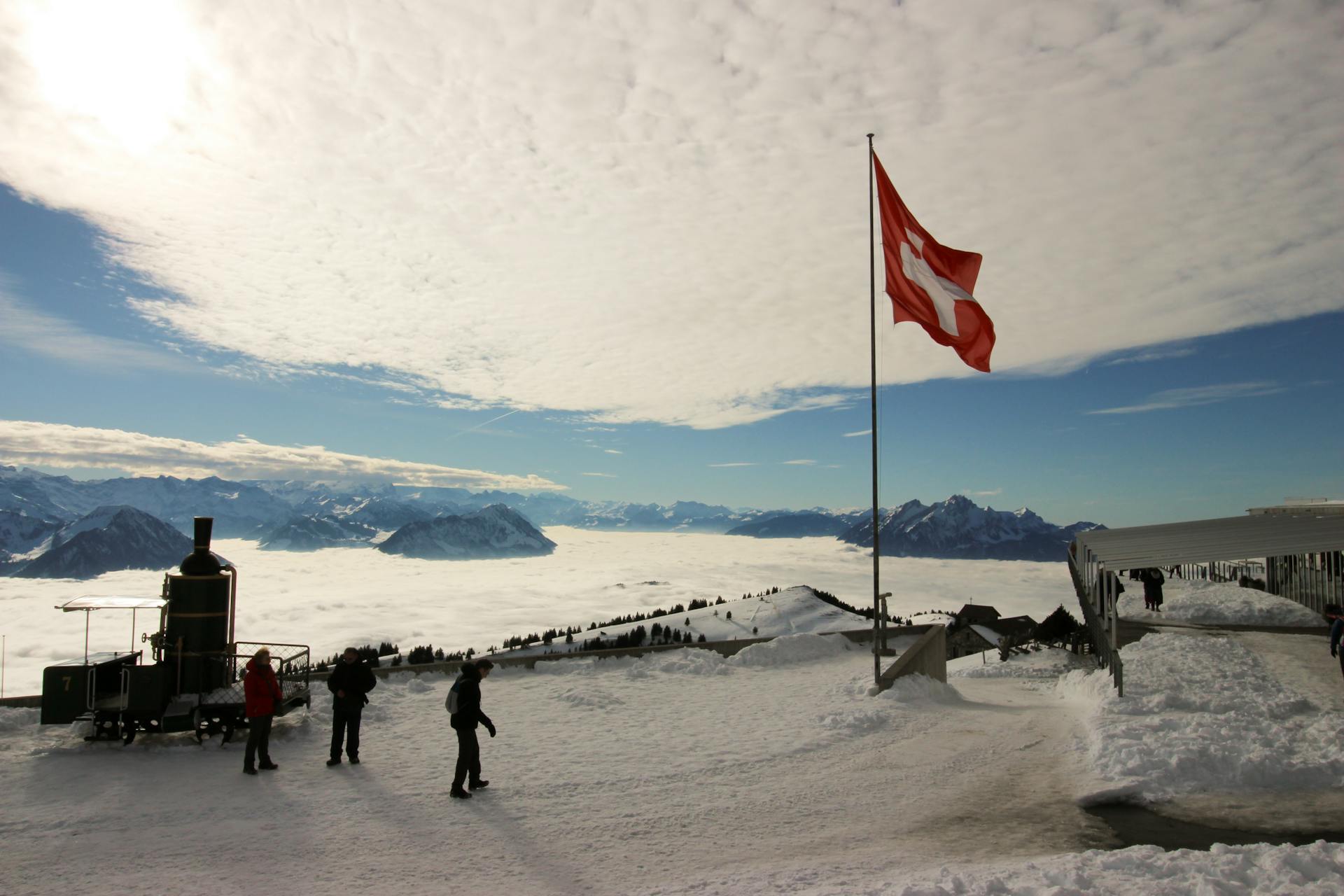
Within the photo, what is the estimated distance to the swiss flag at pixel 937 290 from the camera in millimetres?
14484

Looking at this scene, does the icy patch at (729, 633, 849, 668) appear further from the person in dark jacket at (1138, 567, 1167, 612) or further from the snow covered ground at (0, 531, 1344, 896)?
the person in dark jacket at (1138, 567, 1167, 612)

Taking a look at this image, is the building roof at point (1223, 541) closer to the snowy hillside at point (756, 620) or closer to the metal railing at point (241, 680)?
the snowy hillside at point (756, 620)

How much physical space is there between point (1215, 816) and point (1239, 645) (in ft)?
37.7

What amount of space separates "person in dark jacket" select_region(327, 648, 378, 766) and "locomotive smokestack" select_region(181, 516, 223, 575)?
4.12 m

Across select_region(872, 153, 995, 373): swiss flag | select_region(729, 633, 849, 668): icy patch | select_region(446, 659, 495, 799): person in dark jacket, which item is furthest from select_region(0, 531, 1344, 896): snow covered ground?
select_region(872, 153, 995, 373): swiss flag

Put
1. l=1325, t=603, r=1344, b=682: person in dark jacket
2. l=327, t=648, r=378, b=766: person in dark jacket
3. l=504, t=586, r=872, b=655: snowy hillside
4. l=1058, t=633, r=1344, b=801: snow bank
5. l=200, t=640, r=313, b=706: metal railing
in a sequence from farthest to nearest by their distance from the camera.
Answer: l=504, t=586, r=872, b=655: snowy hillside
l=1325, t=603, r=1344, b=682: person in dark jacket
l=200, t=640, r=313, b=706: metal railing
l=327, t=648, r=378, b=766: person in dark jacket
l=1058, t=633, r=1344, b=801: snow bank

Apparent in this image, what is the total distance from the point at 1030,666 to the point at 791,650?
6524 millimetres

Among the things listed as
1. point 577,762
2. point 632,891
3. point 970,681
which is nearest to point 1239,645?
point 970,681

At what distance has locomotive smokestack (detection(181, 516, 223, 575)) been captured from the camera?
12867 millimetres

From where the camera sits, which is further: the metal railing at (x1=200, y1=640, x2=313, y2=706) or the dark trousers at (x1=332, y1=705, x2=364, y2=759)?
the metal railing at (x1=200, y1=640, x2=313, y2=706)

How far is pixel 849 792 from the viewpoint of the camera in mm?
9336

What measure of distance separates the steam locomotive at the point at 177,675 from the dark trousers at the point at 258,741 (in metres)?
0.61

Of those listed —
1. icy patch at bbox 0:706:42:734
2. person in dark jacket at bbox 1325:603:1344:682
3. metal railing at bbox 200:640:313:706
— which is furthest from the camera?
person in dark jacket at bbox 1325:603:1344:682

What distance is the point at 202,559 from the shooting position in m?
13.0
